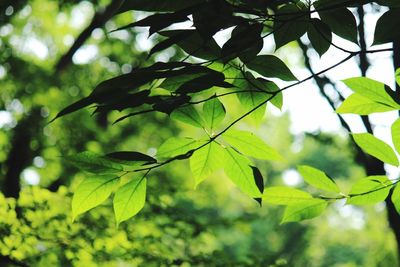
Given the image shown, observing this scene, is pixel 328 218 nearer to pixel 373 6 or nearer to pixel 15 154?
pixel 15 154

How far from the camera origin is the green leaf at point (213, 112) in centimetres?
71

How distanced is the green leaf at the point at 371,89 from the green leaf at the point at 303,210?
0.85 feet

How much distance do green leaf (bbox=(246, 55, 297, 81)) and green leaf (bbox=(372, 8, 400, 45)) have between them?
6.0 inches

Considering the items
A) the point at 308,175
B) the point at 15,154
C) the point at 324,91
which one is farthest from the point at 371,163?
the point at 15,154

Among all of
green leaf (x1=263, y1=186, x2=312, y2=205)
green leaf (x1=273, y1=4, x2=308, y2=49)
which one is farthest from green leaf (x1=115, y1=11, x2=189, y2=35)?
green leaf (x1=263, y1=186, x2=312, y2=205)

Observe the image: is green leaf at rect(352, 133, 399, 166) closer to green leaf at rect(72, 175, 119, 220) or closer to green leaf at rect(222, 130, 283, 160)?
green leaf at rect(222, 130, 283, 160)

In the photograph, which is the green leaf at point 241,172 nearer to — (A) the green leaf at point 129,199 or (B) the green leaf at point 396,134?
(A) the green leaf at point 129,199

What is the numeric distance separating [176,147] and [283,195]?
0.25 metres

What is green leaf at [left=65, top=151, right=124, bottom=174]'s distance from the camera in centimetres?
66

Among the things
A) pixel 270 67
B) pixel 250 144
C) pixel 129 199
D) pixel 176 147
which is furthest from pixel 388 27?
pixel 129 199

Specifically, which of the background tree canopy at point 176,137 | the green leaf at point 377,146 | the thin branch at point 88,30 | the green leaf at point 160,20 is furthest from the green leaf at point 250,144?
the thin branch at point 88,30

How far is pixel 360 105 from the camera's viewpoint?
0.70m

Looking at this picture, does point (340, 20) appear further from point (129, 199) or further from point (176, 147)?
point (129, 199)

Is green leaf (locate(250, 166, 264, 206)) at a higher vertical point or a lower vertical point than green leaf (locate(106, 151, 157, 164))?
lower
